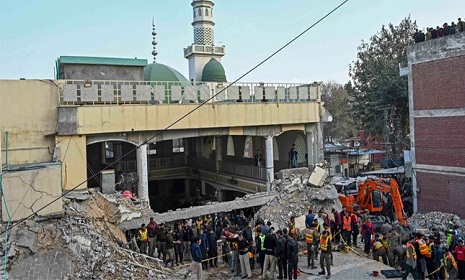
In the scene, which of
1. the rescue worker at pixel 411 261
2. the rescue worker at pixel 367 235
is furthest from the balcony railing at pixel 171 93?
the rescue worker at pixel 411 261

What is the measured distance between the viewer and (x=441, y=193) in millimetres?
20297

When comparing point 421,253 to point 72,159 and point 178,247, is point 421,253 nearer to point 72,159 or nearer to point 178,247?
point 178,247

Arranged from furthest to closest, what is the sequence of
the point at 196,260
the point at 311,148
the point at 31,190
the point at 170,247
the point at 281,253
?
1. the point at 311,148
2. the point at 170,247
3. the point at 31,190
4. the point at 281,253
5. the point at 196,260

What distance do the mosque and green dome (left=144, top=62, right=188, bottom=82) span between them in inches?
201

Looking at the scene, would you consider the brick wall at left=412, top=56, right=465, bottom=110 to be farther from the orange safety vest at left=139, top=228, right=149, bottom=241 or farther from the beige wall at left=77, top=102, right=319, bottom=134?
the orange safety vest at left=139, top=228, right=149, bottom=241

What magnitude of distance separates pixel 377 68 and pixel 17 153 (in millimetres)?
26461

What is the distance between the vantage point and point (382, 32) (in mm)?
Result: 35094

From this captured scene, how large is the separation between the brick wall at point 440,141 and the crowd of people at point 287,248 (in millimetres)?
7086

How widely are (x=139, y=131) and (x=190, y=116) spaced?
90.3 inches

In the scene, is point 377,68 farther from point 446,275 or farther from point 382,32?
point 446,275

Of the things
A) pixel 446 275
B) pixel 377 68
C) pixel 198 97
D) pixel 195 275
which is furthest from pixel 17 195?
pixel 377 68

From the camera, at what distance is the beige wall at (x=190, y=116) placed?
15750 mm

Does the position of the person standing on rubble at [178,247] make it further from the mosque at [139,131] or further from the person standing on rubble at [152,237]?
the mosque at [139,131]

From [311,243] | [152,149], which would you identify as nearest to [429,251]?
[311,243]
